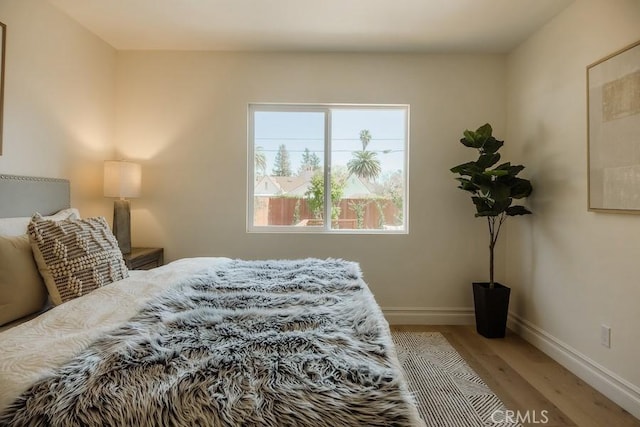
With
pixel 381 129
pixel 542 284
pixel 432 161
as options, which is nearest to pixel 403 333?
pixel 542 284

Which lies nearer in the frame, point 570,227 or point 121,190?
point 570,227

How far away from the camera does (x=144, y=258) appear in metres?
2.66

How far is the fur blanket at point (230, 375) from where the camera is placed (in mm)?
718

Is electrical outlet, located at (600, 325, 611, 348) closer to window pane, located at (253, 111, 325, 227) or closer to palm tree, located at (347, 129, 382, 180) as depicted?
palm tree, located at (347, 129, 382, 180)

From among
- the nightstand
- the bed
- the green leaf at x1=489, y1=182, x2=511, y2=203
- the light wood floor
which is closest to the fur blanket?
the bed

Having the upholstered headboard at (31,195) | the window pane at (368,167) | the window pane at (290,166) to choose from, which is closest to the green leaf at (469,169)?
the window pane at (368,167)

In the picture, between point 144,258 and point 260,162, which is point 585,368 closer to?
point 260,162

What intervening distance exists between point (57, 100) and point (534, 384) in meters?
3.74

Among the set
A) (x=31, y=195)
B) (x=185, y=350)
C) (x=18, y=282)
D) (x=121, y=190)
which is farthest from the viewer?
(x=121, y=190)

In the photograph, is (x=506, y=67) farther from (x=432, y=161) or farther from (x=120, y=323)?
(x=120, y=323)

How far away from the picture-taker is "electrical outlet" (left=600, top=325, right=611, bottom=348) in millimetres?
1957

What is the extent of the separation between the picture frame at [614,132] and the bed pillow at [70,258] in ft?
9.14

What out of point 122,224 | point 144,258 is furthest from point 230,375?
point 122,224

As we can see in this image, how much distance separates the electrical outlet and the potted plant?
72 centimetres
